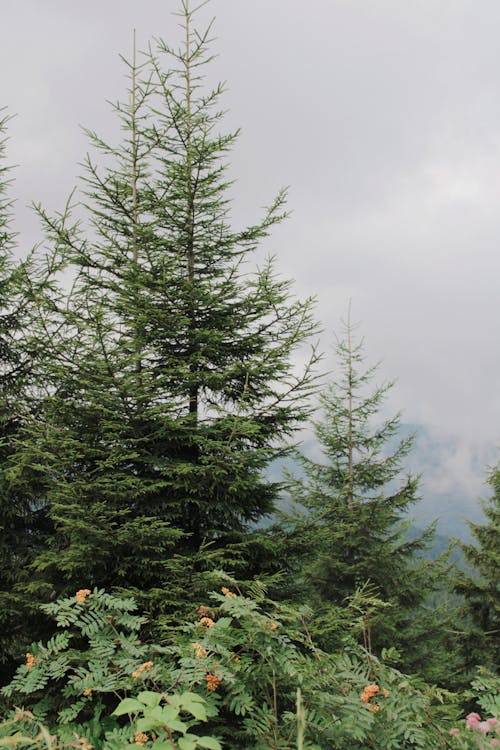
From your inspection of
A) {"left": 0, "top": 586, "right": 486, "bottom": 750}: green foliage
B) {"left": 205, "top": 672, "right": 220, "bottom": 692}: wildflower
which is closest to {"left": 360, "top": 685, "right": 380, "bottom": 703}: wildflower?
{"left": 0, "top": 586, "right": 486, "bottom": 750}: green foliage

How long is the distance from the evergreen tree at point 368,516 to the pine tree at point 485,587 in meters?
1.18

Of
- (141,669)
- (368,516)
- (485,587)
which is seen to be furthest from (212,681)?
(485,587)

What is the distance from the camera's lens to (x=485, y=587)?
13.2 metres

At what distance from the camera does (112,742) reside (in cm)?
228

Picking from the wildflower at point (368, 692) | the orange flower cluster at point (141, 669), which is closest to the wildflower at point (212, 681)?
the orange flower cluster at point (141, 669)

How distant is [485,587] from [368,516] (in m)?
4.49

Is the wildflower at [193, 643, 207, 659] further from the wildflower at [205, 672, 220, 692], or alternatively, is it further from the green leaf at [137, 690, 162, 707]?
the green leaf at [137, 690, 162, 707]

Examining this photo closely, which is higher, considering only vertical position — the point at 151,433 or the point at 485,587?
the point at 151,433

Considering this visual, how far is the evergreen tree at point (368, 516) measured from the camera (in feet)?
39.3

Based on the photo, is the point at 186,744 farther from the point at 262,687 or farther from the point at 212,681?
the point at 262,687

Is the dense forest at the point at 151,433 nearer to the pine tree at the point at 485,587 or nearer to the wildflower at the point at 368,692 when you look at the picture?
the wildflower at the point at 368,692

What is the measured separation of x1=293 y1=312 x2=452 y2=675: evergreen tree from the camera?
1198 centimetres

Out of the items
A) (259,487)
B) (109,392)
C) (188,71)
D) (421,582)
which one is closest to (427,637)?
(421,582)

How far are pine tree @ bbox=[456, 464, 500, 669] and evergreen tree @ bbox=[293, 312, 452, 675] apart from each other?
1.18 metres
